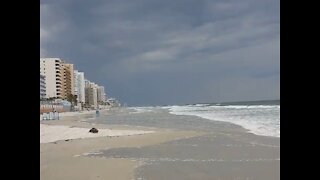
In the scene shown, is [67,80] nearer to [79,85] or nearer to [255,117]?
[79,85]

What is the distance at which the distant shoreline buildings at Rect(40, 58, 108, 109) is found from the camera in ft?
233

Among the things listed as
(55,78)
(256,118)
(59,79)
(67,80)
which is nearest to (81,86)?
(67,80)

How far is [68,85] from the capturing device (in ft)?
273

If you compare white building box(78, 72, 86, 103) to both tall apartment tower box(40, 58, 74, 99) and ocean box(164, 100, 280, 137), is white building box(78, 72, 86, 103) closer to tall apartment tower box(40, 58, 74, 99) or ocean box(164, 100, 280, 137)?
tall apartment tower box(40, 58, 74, 99)

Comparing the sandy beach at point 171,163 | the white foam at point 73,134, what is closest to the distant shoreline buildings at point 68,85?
A: the white foam at point 73,134

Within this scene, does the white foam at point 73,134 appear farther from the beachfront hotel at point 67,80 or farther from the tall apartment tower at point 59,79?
the beachfront hotel at point 67,80

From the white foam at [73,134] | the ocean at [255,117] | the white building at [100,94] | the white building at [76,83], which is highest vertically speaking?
the white building at [76,83]

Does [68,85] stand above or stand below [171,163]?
above

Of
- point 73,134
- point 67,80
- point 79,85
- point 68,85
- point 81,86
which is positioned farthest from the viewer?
point 81,86

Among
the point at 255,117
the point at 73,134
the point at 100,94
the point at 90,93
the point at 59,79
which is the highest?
the point at 59,79

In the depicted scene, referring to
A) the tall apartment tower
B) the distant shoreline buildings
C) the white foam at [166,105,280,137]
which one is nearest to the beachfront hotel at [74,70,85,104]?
the distant shoreline buildings

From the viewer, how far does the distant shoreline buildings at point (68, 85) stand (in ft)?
233
